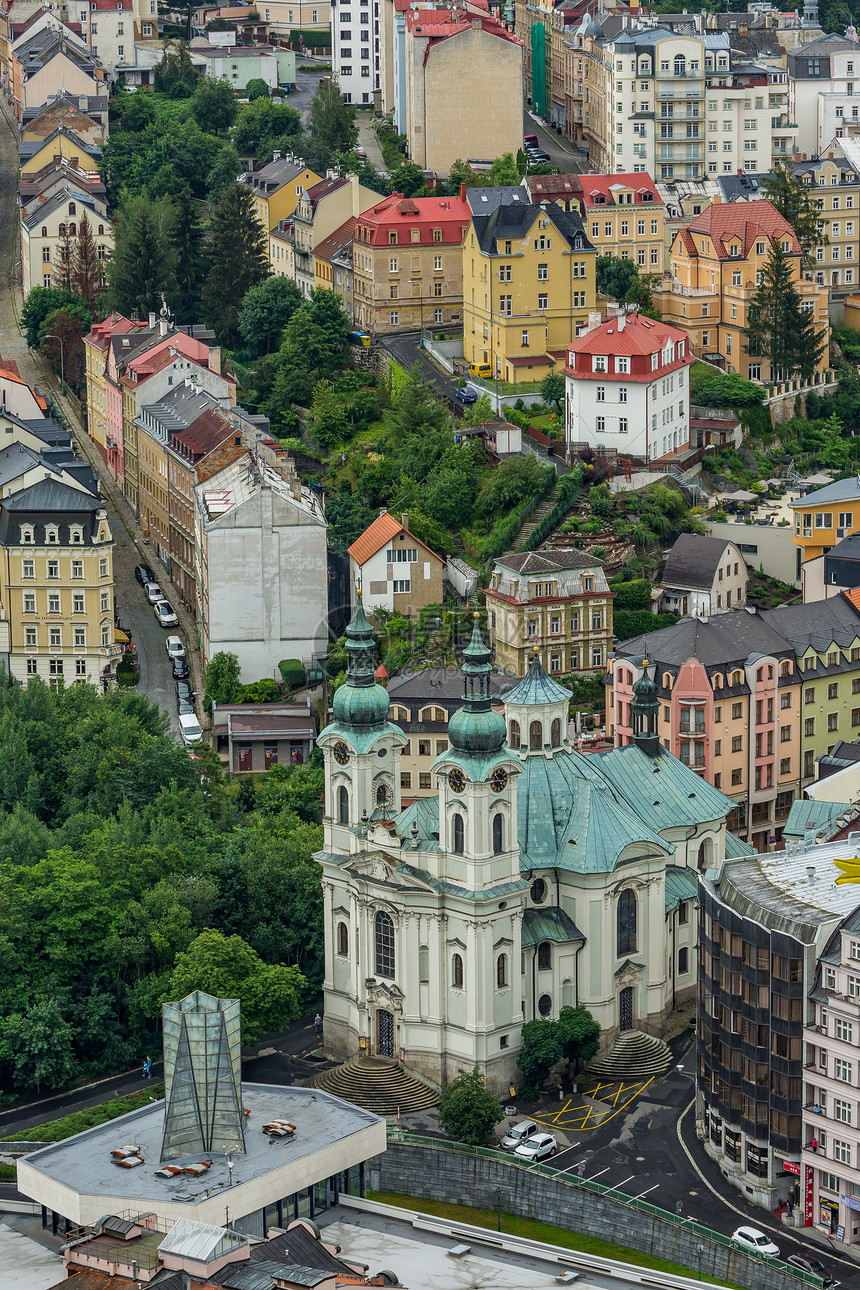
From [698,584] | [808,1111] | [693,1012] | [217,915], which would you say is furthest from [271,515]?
[808,1111]

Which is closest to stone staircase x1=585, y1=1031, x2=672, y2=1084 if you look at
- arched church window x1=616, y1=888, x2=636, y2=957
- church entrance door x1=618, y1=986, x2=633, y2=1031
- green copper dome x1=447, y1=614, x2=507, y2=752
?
church entrance door x1=618, y1=986, x2=633, y2=1031

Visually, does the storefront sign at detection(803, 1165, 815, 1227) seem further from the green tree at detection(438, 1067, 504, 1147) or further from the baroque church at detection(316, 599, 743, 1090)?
the baroque church at detection(316, 599, 743, 1090)

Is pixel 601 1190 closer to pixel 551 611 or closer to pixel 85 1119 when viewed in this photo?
pixel 85 1119

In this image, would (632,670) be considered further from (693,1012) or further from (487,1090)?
(487,1090)

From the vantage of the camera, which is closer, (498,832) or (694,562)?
(498,832)

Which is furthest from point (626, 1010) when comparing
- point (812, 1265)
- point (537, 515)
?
point (537, 515)

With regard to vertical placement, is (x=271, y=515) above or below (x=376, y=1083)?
above
